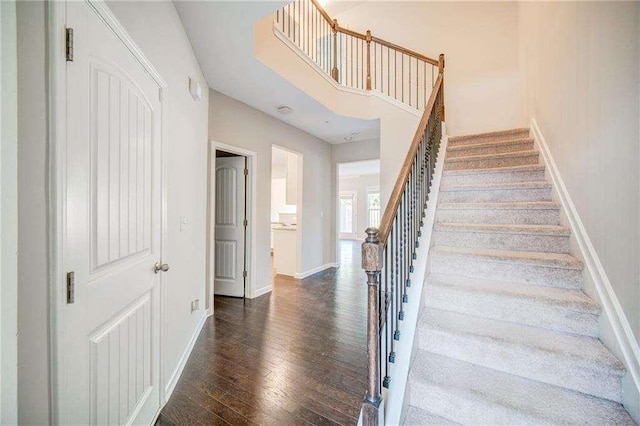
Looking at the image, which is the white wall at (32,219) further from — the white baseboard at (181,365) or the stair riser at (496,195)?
the stair riser at (496,195)

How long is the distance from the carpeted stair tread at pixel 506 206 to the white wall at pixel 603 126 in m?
0.19

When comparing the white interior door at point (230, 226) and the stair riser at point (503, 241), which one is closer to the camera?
the stair riser at point (503, 241)

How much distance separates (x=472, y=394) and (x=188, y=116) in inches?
108

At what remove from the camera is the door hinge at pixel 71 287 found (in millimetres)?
913

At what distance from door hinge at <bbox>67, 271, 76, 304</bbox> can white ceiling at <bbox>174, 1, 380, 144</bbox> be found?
76.8 inches

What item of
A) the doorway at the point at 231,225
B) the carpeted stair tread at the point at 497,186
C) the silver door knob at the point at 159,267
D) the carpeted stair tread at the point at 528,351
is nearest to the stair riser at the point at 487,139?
the carpeted stair tread at the point at 497,186

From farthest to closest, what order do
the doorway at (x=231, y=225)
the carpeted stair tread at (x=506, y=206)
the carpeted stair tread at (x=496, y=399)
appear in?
1. the doorway at (x=231, y=225)
2. the carpeted stair tread at (x=506, y=206)
3. the carpeted stair tread at (x=496, y=399)

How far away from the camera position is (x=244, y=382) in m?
1.93

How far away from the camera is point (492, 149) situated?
2.99 meters

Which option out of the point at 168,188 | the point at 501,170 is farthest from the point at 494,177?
the point at 168,188

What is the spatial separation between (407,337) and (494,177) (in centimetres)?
191

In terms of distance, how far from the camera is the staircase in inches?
51.0

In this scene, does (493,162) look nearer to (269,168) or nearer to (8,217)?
(269,168)

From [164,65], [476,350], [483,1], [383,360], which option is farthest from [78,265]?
[483,1]
